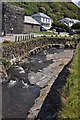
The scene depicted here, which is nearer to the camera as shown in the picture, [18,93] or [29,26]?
[18,93]

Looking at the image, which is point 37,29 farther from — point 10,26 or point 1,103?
point 1,103

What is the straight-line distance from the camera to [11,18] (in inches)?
1738

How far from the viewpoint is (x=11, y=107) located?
15.3 metres

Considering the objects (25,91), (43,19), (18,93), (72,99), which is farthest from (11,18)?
(43,19)

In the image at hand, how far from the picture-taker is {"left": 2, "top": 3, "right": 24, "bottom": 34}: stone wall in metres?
41.0

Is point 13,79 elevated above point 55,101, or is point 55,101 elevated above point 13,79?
point 55,101

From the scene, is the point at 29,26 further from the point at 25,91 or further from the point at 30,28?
the point at 25,91

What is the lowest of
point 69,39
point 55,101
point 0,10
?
point 69,39

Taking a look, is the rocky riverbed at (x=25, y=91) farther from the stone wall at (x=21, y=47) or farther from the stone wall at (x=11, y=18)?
the stone wall at (x=11, y=18)

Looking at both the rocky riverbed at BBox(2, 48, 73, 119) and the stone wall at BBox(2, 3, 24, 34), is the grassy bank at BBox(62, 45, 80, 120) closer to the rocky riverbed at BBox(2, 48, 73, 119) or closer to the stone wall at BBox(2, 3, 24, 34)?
the rocky riverbed at BBox(2, 48, 73, 119)

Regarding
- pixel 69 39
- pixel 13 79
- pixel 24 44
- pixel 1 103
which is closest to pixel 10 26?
pixel 24 44

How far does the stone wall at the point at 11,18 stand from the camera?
41.0m

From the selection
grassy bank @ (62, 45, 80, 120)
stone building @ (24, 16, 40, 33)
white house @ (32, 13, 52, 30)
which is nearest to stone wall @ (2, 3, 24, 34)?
stone building @ (24, 16, 40, 33)

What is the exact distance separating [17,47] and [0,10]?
32.7 feet
